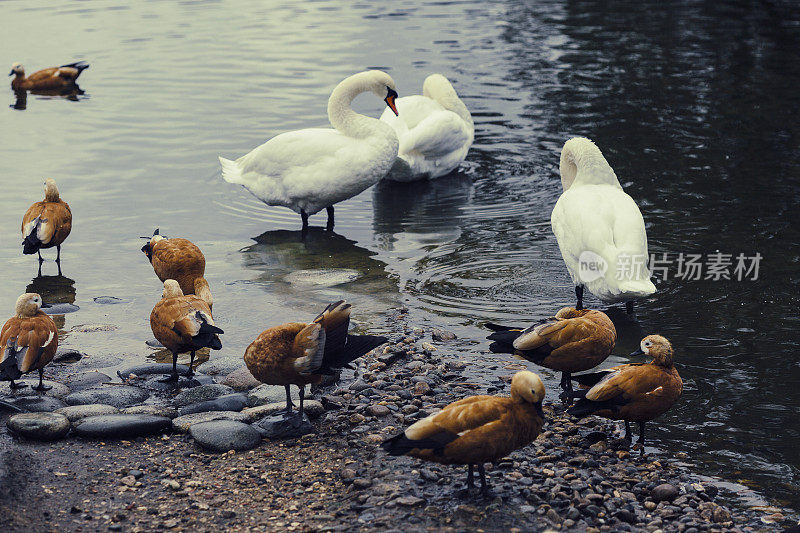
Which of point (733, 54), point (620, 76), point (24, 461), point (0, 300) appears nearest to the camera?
point (24, 461)

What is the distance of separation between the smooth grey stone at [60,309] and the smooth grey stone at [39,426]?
2.77 meters

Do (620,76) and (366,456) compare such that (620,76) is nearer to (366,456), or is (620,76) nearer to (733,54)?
(733,54)

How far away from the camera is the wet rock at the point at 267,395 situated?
24.6ft

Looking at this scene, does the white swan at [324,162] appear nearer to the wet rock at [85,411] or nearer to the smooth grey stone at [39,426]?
the wet rock at [85,411]

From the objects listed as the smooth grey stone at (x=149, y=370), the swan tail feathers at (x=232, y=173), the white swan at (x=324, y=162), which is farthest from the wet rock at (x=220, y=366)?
the swan tail feathers at (x=232, y=173)

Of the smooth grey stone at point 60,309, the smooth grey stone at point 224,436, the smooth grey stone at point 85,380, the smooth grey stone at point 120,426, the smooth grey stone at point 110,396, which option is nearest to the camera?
the smooth grey stone at point 224,436

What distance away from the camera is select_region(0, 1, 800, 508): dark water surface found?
868cm

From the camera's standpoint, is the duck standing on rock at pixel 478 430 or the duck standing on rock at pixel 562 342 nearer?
the duck standing on rock at pixel 478 430

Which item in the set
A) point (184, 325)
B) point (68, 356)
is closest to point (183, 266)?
point (68, 356)

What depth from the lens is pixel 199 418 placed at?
7008 mm

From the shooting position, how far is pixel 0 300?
9797mm

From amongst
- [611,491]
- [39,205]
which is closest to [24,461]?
[611,491]

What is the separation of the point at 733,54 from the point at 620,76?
329 cm

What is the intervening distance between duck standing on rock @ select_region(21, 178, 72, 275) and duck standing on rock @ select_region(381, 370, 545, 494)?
5.89m
